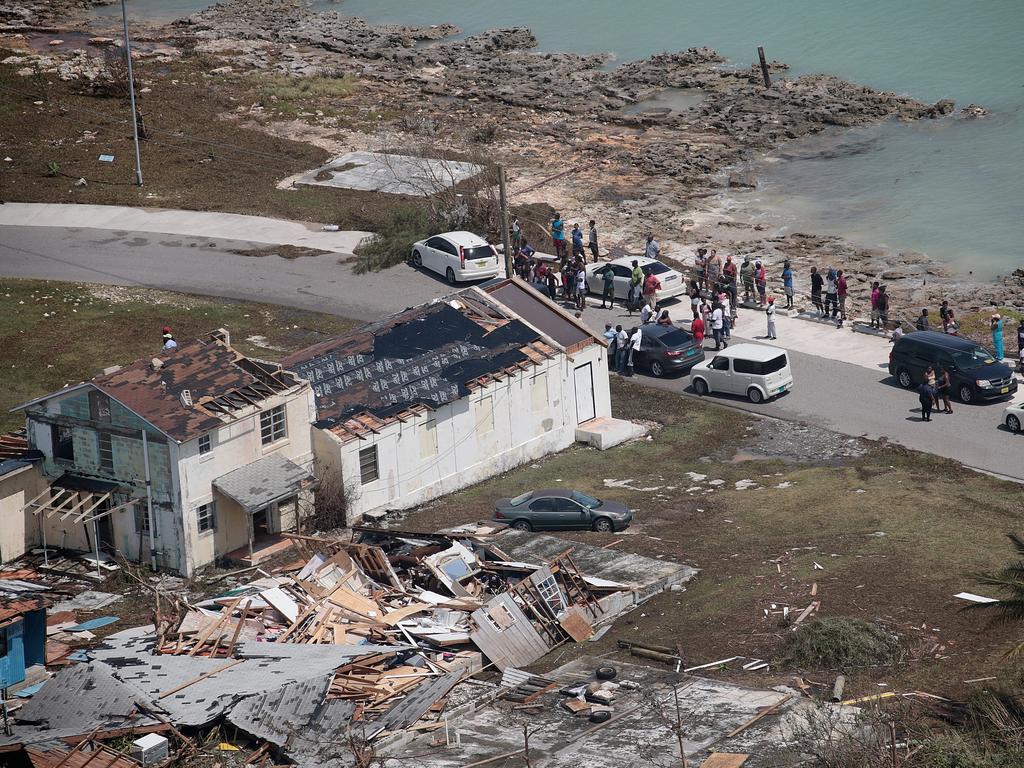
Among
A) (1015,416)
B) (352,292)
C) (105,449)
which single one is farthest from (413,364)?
(1015,416)

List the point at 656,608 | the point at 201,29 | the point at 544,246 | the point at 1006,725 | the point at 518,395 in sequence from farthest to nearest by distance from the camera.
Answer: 1. the point at 201,29
2. the point at 544,246
3. the point at 518,395
4. the point at 656,608
5. the point at 1006,725

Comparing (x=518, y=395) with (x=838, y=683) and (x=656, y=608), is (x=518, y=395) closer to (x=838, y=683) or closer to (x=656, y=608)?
(x=656, y=608)

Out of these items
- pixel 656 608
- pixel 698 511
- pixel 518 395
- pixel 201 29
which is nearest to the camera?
pixel 656 608

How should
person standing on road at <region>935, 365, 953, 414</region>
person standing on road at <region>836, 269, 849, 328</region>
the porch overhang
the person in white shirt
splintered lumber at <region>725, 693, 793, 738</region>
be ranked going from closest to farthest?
splintered lumber at <region>725, 693, 793, 738</region> → the porch overhang → person standing on road at <region>935, 365, 953, 414</region> → the person in white shirt → person standing on road at <region>836, 269, 849, 328</region>

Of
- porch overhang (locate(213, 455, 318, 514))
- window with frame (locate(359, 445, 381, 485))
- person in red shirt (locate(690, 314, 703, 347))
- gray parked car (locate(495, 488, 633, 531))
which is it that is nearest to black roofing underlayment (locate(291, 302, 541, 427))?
window with frame (locate(359, 445, 381, 485))

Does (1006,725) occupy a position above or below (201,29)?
below

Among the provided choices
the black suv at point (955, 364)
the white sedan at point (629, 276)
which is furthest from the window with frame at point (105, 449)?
the black suv at point (955, 364)

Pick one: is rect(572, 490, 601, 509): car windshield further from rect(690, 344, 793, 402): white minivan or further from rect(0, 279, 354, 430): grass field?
rect(0, 279, 354, 430): grass field

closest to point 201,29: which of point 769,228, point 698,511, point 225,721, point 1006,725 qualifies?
point 769,228
